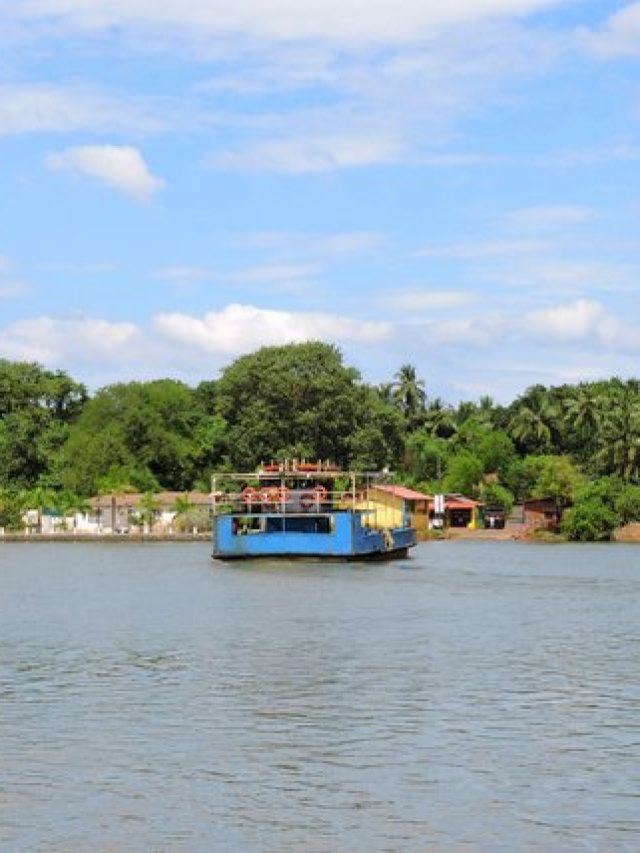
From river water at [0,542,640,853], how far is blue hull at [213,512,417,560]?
1168 inches

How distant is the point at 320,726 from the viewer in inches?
1193

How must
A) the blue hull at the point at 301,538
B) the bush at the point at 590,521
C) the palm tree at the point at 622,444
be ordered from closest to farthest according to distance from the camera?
Answer: the blue hull at the point at 301,538 → the bush at the point at 590,521 → the palm tree at the point at 622,444

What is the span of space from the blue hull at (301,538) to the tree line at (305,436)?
49.4m

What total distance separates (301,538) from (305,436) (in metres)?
56.9

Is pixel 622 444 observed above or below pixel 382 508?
above

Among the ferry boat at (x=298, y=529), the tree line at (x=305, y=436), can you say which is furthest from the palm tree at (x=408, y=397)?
the ferry boat at (x=298, y=529)

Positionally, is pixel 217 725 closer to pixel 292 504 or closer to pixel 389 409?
pixel 292 504

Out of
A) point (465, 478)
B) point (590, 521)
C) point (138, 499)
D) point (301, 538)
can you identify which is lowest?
point (301, 538)

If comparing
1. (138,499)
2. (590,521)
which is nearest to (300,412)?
(138,499)

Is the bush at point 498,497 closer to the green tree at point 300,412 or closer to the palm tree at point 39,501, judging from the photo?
the green tree at point 300,412

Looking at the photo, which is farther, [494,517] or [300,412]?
[494,517]

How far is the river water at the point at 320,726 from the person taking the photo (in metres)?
22.2

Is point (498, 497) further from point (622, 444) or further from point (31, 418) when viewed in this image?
point (31, 418)

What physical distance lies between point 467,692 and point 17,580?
50.9 metres
